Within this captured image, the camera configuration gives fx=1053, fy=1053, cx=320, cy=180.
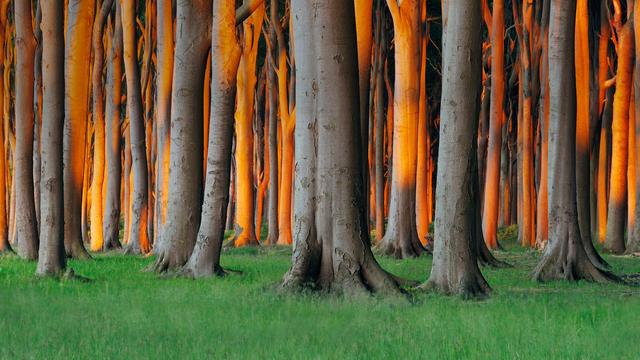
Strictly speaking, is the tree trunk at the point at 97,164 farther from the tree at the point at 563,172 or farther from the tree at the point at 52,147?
the tree at the point at 563,172

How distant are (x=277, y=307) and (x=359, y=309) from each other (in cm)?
83

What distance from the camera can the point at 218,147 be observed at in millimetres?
15805

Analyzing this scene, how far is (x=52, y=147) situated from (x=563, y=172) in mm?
7639

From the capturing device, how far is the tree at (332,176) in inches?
480

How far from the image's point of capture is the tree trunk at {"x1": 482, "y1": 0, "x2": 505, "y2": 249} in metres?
25.6

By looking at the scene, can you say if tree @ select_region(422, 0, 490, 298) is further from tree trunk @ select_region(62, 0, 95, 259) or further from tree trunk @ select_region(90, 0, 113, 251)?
tree trunk @ select_region(90, 0, 113, 251)

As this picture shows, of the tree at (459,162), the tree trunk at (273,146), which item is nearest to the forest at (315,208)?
the tree at (459,162)

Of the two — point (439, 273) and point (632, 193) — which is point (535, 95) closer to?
point (632, 193)

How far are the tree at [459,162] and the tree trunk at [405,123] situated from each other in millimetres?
9250

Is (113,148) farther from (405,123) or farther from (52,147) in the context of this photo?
(52,147)

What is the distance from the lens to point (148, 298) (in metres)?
11.7

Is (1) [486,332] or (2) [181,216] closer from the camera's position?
(1) [486,332]

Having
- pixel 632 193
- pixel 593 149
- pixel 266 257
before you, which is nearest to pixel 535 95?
pixel 593 149

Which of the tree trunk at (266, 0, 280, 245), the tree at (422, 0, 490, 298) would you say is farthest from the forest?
the tree trunk at (266, 0, 280, 245)
